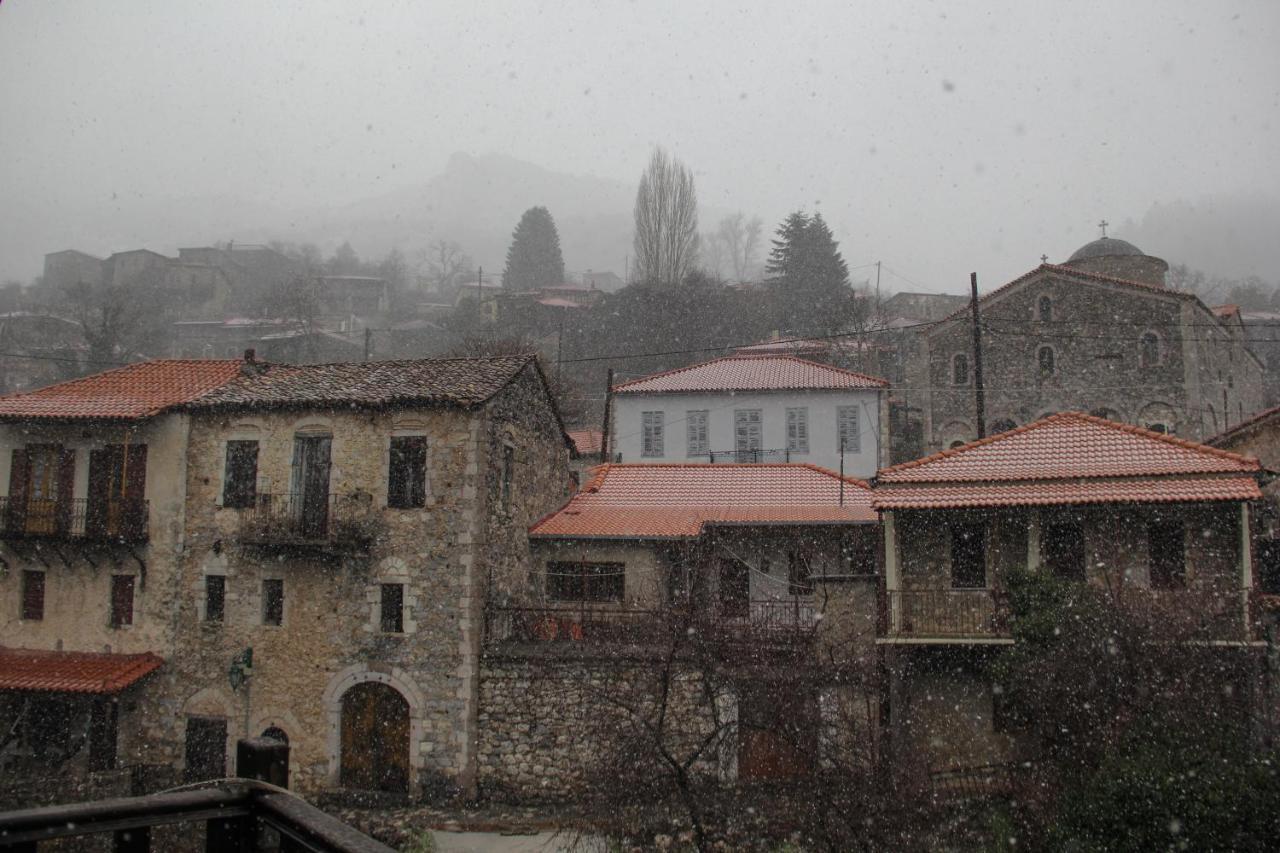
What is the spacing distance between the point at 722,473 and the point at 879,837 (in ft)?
48.4

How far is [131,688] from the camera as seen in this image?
1948 cm

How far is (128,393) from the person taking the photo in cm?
2167

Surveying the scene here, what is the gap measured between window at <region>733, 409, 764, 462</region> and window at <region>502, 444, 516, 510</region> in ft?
46.5

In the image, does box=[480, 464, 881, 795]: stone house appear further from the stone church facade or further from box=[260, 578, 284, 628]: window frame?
the stone church facade

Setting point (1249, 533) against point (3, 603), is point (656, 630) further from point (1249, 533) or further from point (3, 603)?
→ point (3, 603)

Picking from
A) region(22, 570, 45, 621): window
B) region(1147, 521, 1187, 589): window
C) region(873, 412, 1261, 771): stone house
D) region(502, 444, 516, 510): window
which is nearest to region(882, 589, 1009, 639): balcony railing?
region(873, 412, 1261, 771): stone house

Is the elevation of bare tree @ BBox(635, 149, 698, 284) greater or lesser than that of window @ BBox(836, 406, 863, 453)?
greater

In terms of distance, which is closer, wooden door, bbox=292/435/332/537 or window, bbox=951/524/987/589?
window, bbox=951/524/987/589

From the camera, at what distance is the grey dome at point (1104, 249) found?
139 ft

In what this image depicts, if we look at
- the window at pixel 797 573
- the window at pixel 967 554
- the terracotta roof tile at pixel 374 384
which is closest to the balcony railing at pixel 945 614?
the window at pixel 967 554

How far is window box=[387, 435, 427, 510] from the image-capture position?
19.2 meters

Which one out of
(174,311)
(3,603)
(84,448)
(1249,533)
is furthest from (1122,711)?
(174,311)

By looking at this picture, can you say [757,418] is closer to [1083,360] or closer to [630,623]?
[1083,360]

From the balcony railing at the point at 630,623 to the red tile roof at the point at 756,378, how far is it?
14.2 metres
